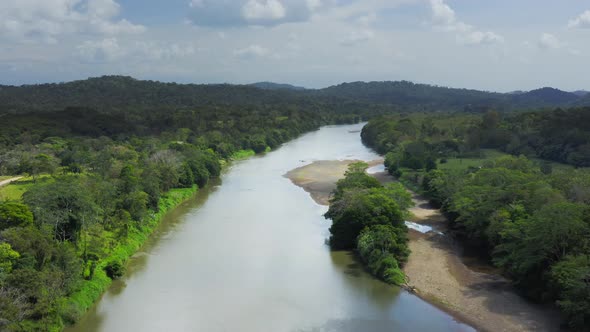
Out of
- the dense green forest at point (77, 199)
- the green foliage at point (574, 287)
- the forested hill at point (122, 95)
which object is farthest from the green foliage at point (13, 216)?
the forested hill at point (122, 95)

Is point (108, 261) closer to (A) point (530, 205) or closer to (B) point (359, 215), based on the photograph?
(B) point (359, 215)

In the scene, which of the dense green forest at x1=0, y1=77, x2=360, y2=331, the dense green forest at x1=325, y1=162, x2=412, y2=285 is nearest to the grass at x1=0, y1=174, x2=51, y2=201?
the dense green forest at x1=0, y1=77, x2=360, y2=331

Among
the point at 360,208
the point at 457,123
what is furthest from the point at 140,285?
the point at 457,123

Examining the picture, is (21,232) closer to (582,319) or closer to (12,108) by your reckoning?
(582,319)

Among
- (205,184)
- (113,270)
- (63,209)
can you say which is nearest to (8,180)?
(63,209)

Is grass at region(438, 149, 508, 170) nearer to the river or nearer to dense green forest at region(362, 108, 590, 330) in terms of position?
dense green forest at region(362, 108, 590, 330)
